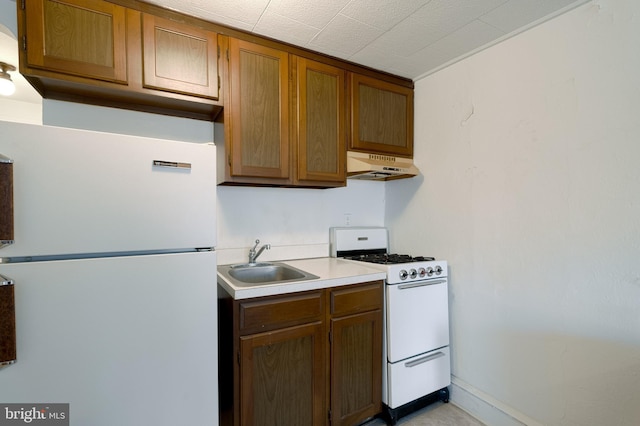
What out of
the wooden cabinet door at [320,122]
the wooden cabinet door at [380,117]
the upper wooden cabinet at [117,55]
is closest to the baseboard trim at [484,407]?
the wooden cabinet door at [320,122]

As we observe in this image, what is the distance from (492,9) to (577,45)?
0.47 meters

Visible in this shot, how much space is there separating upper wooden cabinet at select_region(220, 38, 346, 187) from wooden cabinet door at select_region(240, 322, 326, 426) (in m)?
0.94

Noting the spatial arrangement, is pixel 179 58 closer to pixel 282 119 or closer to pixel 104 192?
pixel 282 119

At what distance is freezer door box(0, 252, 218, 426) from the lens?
987 millimetres

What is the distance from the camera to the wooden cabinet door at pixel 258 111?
172 centimetres

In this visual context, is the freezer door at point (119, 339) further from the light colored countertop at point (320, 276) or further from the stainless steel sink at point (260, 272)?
the stainless steel sink at point (260, 272)

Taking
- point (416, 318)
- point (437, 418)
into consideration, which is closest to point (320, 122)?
point (416, 318)

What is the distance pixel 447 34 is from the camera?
1771mm

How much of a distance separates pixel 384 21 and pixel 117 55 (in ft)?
4.68

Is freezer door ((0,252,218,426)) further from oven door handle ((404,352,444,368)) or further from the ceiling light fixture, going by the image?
the ceiling light fixture

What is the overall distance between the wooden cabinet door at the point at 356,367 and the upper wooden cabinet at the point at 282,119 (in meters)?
0.97

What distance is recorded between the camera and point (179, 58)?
5.17 feet

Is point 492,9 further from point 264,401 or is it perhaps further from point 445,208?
point 264,401

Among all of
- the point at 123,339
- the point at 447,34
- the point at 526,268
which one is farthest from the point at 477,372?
the point at 447,34
